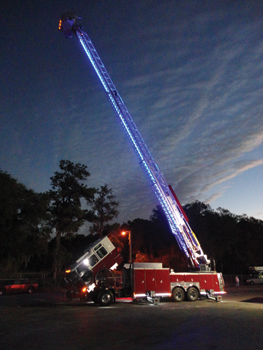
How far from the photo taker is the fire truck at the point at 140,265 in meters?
17.5

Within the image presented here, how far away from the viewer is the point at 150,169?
2347 cm

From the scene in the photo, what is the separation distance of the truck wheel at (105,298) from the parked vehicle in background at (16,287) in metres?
16.0

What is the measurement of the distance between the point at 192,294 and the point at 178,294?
1043mm

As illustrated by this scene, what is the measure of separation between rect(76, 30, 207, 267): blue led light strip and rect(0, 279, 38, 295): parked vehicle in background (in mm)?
16911

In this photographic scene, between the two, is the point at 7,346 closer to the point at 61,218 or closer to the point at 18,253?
the point at 18,253

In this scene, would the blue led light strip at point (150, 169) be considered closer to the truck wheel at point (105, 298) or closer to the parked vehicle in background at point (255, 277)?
the truck wheel at point (105, 298)

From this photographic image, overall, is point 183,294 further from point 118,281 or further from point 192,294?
point 118,281

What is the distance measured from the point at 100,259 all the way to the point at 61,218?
25.9 meters

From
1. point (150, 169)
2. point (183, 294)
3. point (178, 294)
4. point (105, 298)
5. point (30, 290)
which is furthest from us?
point (30, 290)

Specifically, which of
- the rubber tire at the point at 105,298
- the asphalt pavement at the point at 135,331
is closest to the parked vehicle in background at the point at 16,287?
the rubber tire at the point at 105,298

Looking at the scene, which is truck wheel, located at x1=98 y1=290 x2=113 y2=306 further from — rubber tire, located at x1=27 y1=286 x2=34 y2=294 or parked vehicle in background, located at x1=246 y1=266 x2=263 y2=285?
parked vehicle in background, located at x1=246 y1=266 x2=263 y2=285

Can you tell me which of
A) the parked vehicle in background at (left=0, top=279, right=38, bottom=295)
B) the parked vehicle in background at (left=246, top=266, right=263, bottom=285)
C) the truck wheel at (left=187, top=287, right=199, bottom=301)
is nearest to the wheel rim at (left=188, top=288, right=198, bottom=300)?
the truck wheel at (left=187, top=287, right=199, bottom=301)

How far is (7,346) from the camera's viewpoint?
7707 millimetres

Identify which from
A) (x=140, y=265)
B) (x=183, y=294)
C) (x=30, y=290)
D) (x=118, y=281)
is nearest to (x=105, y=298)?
(x=118, y=281)
